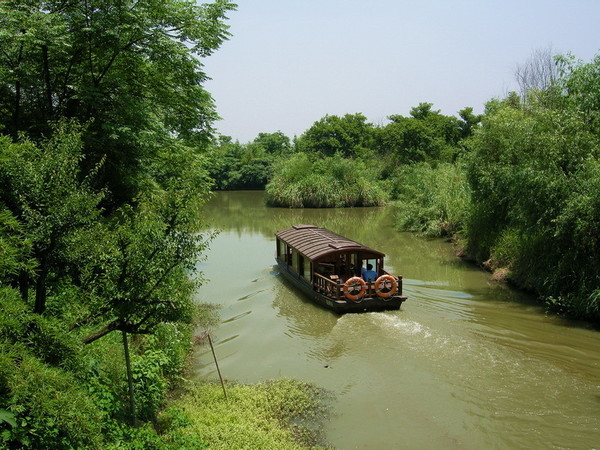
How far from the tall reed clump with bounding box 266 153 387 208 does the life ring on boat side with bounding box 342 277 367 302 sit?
2722 centimetres

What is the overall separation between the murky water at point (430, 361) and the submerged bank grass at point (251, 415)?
44 cm

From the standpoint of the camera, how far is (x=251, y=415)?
836cm

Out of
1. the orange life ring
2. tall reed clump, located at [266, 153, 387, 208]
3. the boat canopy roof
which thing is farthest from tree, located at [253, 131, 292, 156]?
the orange life ring

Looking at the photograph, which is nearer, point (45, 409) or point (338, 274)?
point (45, 409)

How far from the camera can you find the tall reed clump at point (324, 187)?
4159 centimetres

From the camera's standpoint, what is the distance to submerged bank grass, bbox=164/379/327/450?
292 inches

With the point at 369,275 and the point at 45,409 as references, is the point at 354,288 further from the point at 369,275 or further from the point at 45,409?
the point at 45,409

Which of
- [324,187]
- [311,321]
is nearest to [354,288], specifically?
[311,321]

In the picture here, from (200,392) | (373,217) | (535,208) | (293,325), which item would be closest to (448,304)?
(535,208)

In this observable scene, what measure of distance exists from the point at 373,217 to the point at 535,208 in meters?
22.5

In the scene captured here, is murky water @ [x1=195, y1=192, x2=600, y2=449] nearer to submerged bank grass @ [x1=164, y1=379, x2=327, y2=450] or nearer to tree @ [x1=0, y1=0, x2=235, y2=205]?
submerged bank grass @ [x1=164, y1=379, x2=327, y2=450]

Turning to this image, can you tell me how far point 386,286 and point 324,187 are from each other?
27292mm

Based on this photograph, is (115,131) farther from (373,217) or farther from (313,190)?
(313,190)

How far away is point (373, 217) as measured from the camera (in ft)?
121
